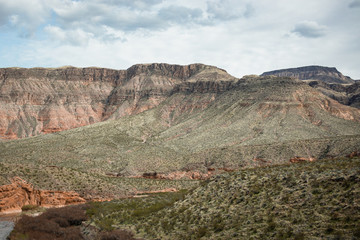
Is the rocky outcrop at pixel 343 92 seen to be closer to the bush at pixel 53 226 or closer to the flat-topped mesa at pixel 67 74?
the flat-topped mesa at pixel 67 74

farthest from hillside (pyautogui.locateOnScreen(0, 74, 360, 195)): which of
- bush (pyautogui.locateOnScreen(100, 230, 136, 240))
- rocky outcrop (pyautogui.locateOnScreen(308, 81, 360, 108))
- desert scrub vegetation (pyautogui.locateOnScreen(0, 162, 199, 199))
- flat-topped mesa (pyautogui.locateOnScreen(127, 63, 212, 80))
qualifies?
rocky outcrop (pyautogui.locateOnScreen(308, 81, 360, 108))

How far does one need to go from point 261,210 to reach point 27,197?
1117 inches

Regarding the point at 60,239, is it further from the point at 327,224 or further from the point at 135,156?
the point at 135,156

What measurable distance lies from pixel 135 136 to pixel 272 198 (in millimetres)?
73297

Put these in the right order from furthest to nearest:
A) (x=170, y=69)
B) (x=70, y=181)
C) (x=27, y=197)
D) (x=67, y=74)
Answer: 1. (x=67, y=74)
2. (x=170, y=69)
3. (x=70, y=181)
4. (x=27, y=197)

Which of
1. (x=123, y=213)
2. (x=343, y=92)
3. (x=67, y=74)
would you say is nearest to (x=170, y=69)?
(x=67, y=74)

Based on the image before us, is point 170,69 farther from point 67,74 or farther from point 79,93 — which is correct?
point 67,74

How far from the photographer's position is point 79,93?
480 feet

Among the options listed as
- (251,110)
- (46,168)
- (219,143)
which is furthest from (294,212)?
(251,110)

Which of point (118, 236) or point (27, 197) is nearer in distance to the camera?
point (118, 236)

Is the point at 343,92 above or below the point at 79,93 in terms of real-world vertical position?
above

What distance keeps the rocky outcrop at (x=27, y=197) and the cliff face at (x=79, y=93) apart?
86456mm

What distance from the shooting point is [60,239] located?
822 inches

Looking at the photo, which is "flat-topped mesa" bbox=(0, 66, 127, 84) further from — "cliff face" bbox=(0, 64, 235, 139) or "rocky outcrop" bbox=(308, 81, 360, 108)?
"rocky outcrop" bbox=(308, 81, 360, 108)
